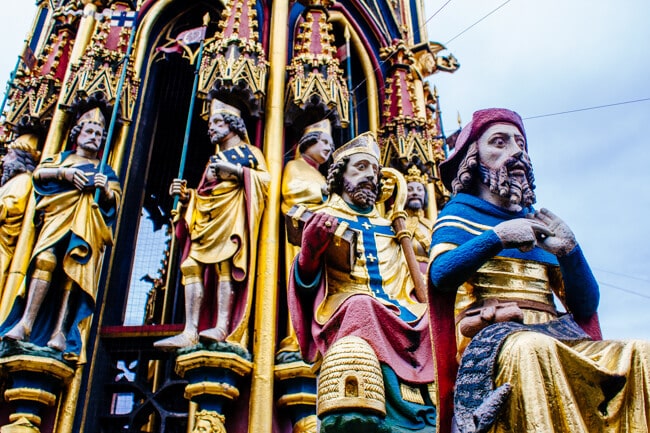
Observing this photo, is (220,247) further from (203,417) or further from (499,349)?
(499,349)

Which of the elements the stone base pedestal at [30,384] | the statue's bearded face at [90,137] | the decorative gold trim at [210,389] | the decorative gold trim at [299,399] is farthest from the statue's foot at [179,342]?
the statue's bearded face at [90,137]

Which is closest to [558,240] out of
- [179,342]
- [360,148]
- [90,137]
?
[360,148]

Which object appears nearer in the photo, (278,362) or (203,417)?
(203,417)

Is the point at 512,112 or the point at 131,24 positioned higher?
the point at 131,24

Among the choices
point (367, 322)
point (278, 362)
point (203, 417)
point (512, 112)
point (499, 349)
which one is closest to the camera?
point (499, 349)

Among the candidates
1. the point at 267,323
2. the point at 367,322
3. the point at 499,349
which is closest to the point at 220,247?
the point at 267,323

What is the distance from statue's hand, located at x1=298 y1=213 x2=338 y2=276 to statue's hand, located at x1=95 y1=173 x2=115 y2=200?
131 inches

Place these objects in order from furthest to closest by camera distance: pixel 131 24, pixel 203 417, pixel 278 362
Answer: pixel 131 24 → pixel 278 362 → pixel 203 417

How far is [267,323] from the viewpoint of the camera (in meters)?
6.07

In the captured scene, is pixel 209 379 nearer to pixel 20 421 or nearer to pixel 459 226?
pixel 20 421

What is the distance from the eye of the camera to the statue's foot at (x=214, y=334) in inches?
218

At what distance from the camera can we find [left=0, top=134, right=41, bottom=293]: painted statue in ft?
22.9

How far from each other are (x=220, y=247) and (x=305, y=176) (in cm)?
124

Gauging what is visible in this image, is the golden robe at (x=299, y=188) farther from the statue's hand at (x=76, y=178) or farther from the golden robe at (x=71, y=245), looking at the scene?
the statue's hand at (x=76, y=178)
